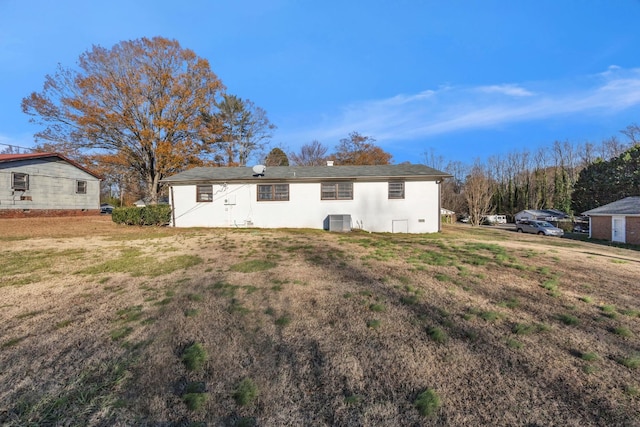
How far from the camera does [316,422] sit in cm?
210

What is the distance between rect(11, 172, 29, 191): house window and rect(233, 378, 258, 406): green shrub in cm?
2330

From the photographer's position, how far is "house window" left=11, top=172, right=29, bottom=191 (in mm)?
16781

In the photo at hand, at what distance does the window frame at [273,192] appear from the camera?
14734 mm

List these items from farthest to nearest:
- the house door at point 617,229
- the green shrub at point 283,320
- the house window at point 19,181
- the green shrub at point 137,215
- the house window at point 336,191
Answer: the house door at point 617,229 → the house window at point 19,181 → the house window at point 336,191 → the green shrub at point 137,215 → the green shrub at point 283,320

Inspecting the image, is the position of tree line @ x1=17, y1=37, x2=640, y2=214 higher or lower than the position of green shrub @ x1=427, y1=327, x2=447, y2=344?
higher

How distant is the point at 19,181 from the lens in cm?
1708

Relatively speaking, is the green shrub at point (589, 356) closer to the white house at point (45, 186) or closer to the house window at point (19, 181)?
the white house at point (45, 186)

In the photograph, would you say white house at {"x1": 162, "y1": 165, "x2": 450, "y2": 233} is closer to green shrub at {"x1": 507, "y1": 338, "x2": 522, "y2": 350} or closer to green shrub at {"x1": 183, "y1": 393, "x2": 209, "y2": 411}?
green shrub at {"x1": 507, "y1": 338, "x2": 522, "y2": 350}

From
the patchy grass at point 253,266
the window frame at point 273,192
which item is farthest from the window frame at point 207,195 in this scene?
the patchy grass at point 253,266

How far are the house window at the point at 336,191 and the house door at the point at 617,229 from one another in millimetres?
19866

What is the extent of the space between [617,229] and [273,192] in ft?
79.2

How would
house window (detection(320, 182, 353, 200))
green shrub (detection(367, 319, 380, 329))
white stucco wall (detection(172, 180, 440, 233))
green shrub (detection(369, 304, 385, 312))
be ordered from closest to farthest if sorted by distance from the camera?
1. green shrub (detection(367, 319, 380, 329))
2. green shrub (detection(369, 304, 385, 312))
3. white stucco wall (detection(172, 180, 440, 233))
4. house window (detection(320, 182, 353, 200))

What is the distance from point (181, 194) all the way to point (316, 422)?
50.0 feet

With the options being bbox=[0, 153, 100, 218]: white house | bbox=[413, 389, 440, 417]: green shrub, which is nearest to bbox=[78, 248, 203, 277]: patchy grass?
bbox=[413, 389, 440, 417]: green shrub
